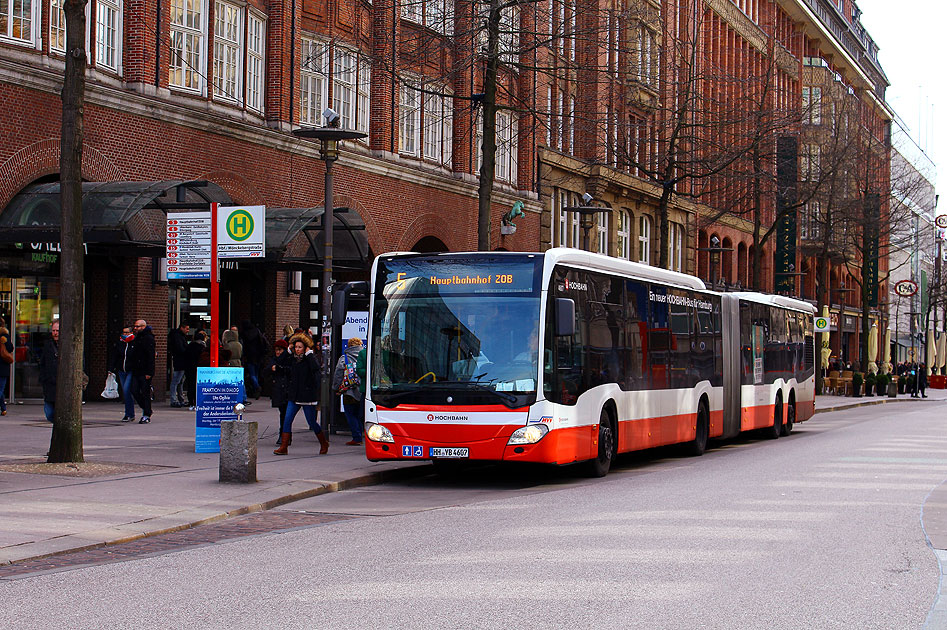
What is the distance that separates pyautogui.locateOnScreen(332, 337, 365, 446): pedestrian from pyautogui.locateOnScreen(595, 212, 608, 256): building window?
30290 millimetres

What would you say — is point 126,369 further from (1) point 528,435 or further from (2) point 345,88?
(2) point 345,88

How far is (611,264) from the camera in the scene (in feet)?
56.8

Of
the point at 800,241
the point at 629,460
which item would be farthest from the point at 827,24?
the point at 629,460

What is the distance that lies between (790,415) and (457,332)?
1540cm

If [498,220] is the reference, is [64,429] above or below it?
below

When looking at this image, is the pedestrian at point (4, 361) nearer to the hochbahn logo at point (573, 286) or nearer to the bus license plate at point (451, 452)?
the bus license plate at point (451, 452)

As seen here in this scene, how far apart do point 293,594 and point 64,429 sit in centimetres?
794

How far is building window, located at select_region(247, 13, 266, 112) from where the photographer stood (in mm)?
30281

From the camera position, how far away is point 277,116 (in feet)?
101

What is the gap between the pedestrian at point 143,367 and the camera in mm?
22688

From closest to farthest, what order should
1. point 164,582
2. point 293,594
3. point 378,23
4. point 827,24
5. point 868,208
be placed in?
1. point 293,594
2. point 164,582
3. point 378,23
4. point 868,208
5. point 827,24

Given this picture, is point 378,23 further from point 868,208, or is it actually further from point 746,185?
point 868,208

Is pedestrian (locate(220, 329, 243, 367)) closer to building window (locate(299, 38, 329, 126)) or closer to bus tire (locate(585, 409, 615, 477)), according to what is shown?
building window (locate(299, 38, 329, 126))

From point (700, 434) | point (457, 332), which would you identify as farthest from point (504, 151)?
point (457, 332)
